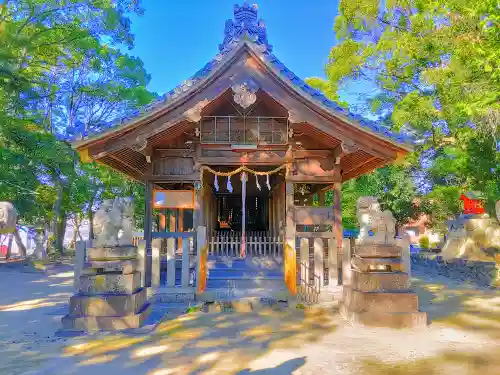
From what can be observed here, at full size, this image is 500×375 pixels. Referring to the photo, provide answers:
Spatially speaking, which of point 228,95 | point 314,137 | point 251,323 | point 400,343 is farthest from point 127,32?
point 400,343

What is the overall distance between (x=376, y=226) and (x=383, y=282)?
1041 millimetres

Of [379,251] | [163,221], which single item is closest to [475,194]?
[379,251]

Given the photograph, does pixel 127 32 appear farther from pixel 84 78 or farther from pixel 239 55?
pixel 239 55

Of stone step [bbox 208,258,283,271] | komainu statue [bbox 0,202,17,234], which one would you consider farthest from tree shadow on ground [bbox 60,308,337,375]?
stone step [bbox 208,258,283,271]

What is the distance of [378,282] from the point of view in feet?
20.9

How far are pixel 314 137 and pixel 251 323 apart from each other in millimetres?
5274

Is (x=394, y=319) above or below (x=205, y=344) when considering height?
above

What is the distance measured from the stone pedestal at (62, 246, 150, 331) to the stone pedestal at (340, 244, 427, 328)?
392 centimetres

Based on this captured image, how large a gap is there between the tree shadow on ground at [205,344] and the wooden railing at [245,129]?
15.4 ft

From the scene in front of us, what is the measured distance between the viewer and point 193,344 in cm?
514

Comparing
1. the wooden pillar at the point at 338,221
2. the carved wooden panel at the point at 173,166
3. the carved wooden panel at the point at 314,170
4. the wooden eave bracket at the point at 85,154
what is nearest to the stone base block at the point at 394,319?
the wooden pillar at the point at 338,221

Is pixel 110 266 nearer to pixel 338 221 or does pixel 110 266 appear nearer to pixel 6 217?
pixel 6 217

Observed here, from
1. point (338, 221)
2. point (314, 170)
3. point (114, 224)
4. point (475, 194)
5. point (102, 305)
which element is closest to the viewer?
point (102, 305)

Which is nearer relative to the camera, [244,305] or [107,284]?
[107,284]
